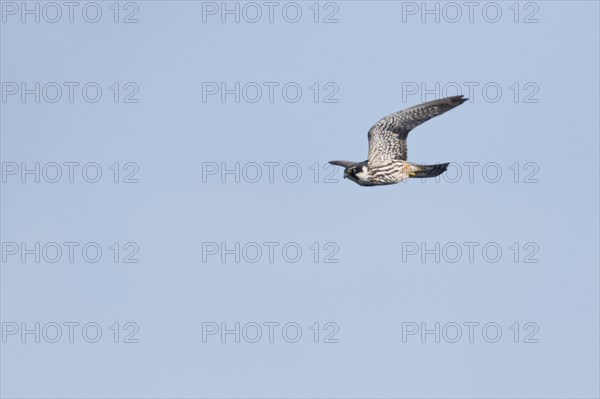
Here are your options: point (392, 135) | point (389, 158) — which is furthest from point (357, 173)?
point (392, 135)

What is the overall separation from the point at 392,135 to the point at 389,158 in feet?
2.16

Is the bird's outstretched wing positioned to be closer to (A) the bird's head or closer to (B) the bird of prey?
(B) the bird of prey

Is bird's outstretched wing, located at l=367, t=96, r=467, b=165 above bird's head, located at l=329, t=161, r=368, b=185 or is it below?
above

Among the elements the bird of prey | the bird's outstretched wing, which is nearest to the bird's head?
the bird of prey

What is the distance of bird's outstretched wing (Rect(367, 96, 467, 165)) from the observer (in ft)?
152

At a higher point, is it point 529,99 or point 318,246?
point 529,99

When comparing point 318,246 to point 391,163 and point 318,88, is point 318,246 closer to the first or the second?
point 318,88

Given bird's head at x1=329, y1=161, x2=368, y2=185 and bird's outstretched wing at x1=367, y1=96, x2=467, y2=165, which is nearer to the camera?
bird's outstretched wing at x1=367, y1=96, x2=467, y2=165

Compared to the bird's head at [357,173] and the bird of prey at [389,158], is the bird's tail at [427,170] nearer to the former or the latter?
the bird of prey at [389,158]

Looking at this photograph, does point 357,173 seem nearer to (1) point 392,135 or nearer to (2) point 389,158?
(2) point 389,158

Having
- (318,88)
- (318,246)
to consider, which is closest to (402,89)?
(318,88)

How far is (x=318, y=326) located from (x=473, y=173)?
25.2 feet

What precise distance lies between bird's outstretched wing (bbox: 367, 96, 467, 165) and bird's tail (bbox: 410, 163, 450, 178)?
0.56 m

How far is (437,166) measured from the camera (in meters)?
45.9
